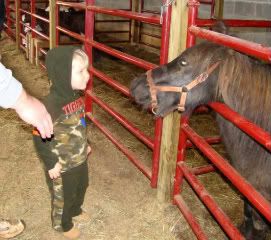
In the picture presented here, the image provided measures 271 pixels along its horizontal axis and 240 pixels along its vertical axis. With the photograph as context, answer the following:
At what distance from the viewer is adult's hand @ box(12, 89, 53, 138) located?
4.88ft

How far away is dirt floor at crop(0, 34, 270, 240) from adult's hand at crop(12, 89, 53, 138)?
132 cm

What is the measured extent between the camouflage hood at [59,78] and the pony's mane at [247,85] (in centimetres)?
92

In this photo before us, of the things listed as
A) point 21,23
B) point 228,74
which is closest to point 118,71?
point 21,23

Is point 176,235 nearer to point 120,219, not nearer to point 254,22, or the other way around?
point 120,219

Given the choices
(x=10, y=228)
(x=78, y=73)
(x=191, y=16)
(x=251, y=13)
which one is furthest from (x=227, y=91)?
(x=251, y=13)

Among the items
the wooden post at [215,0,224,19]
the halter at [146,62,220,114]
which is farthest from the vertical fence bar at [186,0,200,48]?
the wooden post at [215,0,224,19]

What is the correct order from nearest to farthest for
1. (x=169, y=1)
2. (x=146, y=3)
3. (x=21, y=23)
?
(x=169, y=1), (x=21, y=23), (x=146, y=3)

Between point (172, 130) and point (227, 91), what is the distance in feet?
2.27

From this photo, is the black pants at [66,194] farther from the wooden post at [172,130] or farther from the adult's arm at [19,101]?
the adult's arm at [19,101]

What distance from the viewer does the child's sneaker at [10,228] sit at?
8.33ft

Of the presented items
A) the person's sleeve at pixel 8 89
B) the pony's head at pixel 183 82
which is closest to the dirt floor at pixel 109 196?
the pony's head at pixel 183 82

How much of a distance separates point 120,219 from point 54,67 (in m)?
1.33

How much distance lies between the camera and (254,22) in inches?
113

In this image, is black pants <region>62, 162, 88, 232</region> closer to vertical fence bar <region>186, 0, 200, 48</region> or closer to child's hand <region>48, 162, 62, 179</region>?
child's hand <region>48, 162, 62, 179</region>
